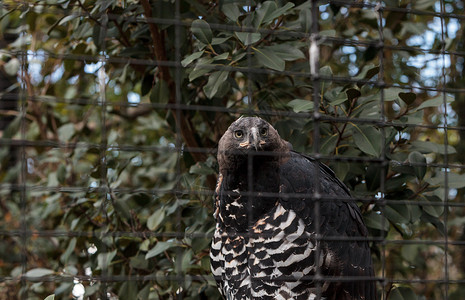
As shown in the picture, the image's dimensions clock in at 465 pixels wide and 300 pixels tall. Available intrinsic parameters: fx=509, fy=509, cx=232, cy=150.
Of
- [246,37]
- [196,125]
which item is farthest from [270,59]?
[196,125]

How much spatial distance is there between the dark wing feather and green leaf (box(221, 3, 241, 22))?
681 mm

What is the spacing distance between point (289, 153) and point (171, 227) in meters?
1.08

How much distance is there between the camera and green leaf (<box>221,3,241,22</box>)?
222 cm

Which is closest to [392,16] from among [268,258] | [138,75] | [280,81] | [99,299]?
[280,81]

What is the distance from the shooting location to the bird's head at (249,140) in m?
2.18

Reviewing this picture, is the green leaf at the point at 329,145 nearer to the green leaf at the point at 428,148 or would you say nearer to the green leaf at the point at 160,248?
the green leaf at the point at 428,148

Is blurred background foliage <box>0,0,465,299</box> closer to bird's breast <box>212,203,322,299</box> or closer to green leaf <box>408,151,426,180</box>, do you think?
green leaf <box>408,151,426,180</box>

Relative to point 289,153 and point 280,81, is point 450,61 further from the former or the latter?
point 289,153

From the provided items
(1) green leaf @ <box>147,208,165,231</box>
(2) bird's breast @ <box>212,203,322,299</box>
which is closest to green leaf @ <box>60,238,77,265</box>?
(1) green leaf @ <box>147,208,165,231</box>

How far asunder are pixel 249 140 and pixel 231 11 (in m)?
0.58

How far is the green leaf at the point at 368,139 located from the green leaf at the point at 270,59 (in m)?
0.46

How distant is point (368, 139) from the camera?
2.21 metres

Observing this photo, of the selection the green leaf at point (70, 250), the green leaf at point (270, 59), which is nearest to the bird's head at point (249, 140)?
the green leaf at point (270, 59)

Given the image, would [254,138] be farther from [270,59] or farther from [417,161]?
[417,161]
